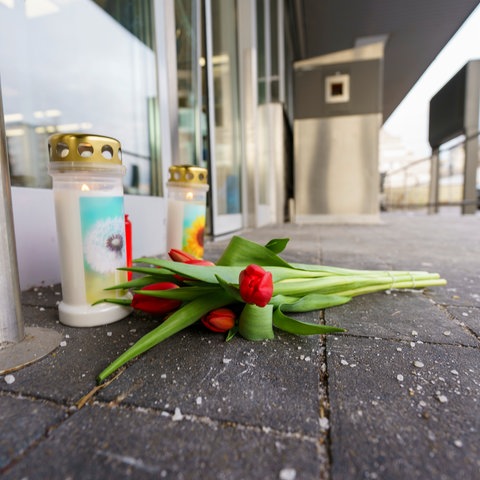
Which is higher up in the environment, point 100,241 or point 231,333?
point 100,241

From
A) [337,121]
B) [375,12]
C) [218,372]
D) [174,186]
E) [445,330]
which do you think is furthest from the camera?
[375,12]

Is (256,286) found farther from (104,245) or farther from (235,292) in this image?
(104,245)

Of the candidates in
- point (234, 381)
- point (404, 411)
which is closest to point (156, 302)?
point (234, 381)

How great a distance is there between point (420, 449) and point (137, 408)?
0.27 m

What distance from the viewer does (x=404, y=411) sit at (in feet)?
1.14

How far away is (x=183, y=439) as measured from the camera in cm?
31

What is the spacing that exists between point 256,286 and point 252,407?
5.2 inches

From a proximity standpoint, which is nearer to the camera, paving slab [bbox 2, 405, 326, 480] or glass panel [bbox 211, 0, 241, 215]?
paving slab [bbox 2, 405, 326, 480]

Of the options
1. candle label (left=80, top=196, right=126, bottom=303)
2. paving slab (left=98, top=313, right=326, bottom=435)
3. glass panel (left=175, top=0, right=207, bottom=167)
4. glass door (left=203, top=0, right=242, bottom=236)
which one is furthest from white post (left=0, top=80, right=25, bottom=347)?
glass door (left=203, top=0, right=242, bottom=236)

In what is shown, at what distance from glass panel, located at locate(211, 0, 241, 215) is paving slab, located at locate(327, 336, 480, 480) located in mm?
1635

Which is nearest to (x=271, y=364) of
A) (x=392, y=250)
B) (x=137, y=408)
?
(x=137, y=408)

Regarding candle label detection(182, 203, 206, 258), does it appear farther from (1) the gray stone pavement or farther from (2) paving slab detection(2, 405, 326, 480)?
(2) paving slab detection(2, 405, 326, 480)

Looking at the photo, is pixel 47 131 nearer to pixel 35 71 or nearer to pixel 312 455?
pixel 35 71

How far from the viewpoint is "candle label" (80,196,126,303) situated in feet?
1.88
